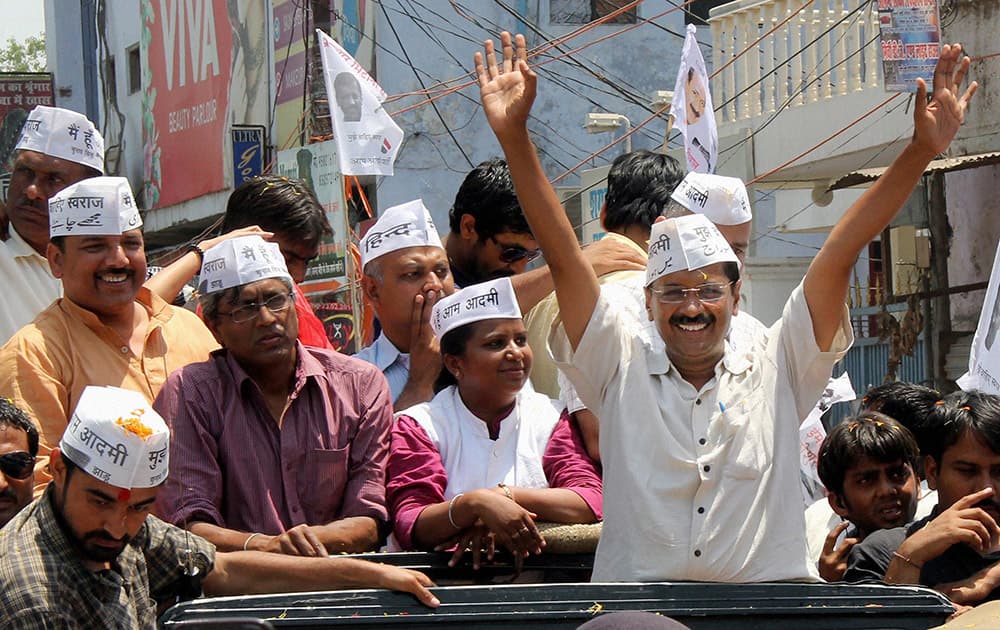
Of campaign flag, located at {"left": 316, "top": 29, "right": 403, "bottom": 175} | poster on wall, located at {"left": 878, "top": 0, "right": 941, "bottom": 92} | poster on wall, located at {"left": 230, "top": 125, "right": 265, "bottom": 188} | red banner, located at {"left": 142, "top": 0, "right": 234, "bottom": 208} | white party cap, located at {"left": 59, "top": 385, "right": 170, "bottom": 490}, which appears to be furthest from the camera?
red banner, located at {"left": 142, "top": 0, "right": 234, "bottom": 208}

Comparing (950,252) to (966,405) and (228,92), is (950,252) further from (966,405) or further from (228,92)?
(228,92)

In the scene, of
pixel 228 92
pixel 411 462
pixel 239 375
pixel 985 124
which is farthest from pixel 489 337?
pixel 228 92

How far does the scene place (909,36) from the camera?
8.86 m

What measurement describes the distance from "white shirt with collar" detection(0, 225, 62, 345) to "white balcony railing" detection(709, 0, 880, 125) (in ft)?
31.9

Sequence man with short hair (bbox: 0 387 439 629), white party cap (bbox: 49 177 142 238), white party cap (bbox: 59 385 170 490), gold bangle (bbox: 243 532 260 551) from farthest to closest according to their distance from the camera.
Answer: white party cap (bbox: 49 177 142 238)
gold bangle (bbox: 243 532 260 551)
white party cap (bbox: 59 385 170 490)
man with short hair (bbox: 0 387 439 629)

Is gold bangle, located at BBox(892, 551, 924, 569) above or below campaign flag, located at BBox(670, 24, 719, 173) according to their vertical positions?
below

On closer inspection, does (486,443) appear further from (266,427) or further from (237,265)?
(237,265)

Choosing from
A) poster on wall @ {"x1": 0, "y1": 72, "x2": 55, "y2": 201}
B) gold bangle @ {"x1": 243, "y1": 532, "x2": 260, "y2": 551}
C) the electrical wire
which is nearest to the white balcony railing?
the electrical wire

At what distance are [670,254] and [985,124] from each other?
8412 mm

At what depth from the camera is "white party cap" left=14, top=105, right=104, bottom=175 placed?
589 cm

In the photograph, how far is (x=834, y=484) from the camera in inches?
211

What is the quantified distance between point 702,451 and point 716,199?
1.23 meters

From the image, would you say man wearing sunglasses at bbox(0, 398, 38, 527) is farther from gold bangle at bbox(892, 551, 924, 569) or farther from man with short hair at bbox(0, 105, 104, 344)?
gold bangle at bbox(892, 551, 924, 569)

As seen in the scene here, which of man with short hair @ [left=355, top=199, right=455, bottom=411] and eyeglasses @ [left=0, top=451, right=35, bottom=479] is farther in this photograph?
man with short hair @ [left=355, top=199, right=455, bottom=411]
